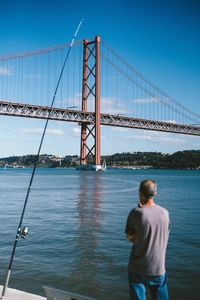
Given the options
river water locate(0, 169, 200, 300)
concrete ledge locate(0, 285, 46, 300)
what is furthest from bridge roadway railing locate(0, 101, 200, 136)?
concrete ledge locate(0, 285, 46, 300)

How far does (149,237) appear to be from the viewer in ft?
10.1

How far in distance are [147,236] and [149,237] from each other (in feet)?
0.06

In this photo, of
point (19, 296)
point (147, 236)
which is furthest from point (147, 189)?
point (19, 296)

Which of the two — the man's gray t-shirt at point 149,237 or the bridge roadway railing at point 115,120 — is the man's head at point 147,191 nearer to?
Result: the man's gray t-shirt at point 149,237

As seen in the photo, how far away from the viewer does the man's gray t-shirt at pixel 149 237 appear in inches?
119

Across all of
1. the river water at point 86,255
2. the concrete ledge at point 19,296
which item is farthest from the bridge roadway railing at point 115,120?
the concrete ledge at point 19,296

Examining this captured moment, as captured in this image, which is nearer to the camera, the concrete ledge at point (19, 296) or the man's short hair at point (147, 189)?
the man's short hair at point (147, 189)

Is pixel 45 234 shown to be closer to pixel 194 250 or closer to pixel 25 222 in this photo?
pixel 25 222

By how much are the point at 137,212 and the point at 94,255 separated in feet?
19.9

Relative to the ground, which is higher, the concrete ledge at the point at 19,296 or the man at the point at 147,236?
the man at the point at 147,236

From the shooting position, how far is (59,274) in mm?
7203

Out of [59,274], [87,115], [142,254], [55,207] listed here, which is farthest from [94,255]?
[87,115]

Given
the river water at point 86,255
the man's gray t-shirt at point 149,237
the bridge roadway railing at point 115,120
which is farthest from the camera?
the bridge roadway railing at point 115,120

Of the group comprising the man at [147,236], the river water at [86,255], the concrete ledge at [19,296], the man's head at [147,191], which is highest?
the man's head at [147,191]
